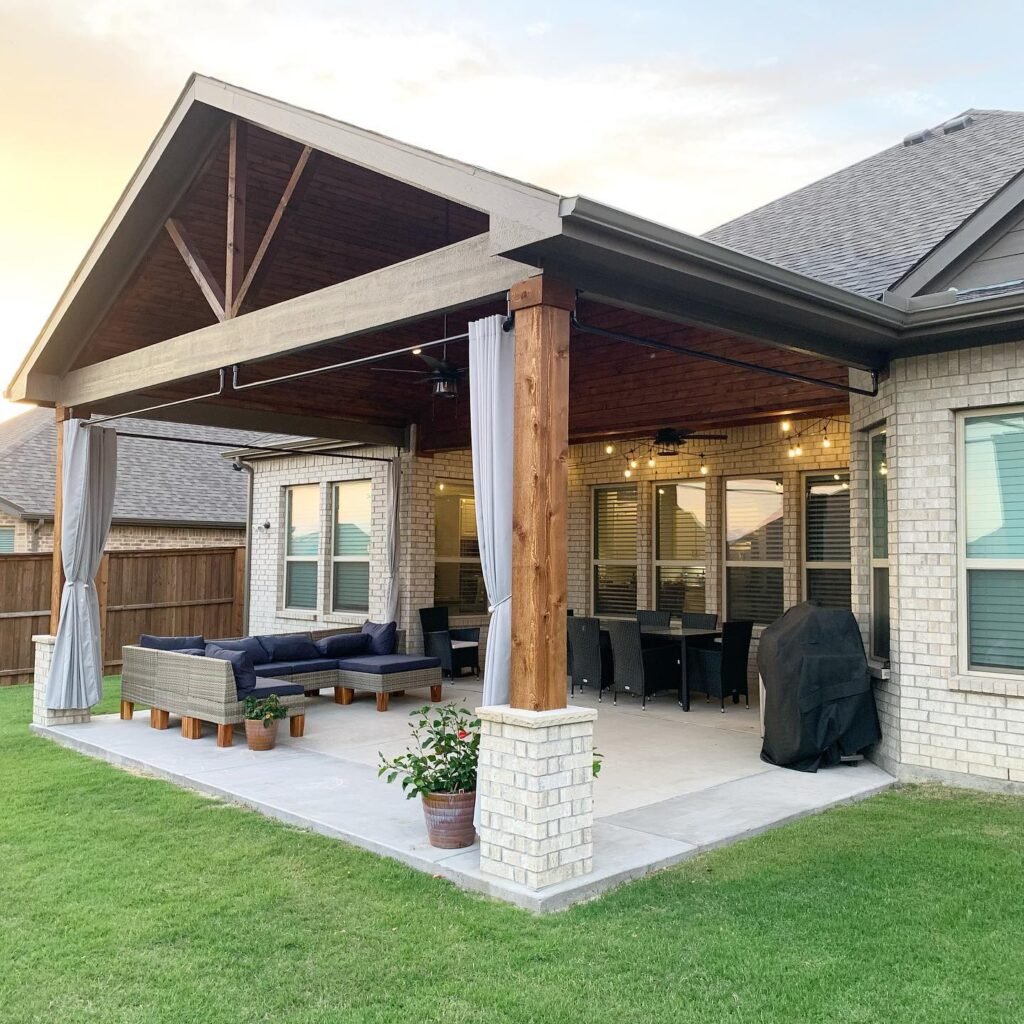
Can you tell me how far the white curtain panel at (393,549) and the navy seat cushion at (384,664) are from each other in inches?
74.5

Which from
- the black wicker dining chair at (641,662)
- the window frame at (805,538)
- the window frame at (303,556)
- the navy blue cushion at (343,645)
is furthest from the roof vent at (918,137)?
the window frame at (303,556)

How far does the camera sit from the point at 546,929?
153 inches

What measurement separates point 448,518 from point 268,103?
7.56 m

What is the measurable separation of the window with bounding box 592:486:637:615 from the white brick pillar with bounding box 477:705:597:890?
7.79 metres

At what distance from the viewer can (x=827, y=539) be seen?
1024 cm

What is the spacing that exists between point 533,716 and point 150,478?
17.2 meters

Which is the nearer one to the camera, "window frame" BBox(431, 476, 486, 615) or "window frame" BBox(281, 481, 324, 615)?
"window frame" BBox(431, 476, 486, 615)

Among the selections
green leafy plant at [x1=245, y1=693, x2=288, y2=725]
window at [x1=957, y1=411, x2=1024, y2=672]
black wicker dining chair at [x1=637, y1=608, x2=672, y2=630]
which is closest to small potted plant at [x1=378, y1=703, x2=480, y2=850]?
green leafy plant at [x1=245, y1=693, x2=288, y2=725]

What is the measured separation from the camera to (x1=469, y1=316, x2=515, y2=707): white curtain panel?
461cm

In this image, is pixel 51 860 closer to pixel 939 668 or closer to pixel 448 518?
pixel 939 668

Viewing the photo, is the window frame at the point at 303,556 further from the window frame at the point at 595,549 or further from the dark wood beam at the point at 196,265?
the dark wood beam at the point at 196,265

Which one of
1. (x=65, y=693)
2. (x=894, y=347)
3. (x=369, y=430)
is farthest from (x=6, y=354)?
(x=894, y=347)

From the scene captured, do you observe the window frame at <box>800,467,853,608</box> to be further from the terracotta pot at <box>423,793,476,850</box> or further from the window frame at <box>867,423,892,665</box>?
the terracotta pot at <box>423,793,476,850</box>

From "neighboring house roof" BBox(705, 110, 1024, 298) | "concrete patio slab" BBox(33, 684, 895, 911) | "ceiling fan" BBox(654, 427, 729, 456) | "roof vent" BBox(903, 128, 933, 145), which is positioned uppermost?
"roof vent" BBox(903, 128, 933, 145)
